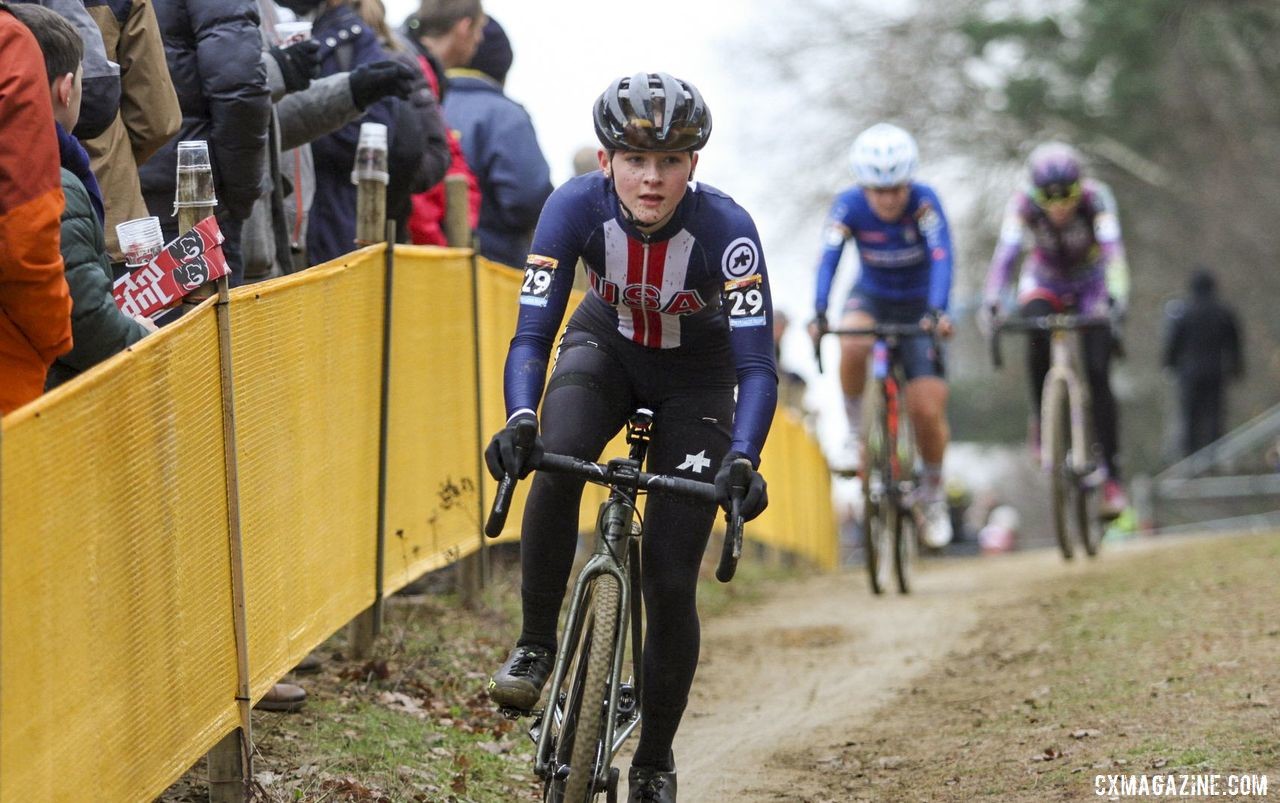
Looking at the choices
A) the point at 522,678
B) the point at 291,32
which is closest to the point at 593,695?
the point at 522,678

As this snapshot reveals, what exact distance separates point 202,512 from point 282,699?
1536mm

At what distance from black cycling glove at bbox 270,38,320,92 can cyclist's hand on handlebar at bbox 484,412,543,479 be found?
257 centimetres

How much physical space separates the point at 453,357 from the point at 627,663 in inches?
66.1

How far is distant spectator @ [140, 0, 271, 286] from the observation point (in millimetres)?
6785

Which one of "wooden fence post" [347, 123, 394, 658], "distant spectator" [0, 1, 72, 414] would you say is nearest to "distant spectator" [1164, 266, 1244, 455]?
"wooden fence post" [347, 123, 394, 658]

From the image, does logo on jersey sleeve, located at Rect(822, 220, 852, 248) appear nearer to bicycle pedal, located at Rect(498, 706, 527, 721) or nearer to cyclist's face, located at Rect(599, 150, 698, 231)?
cyclist's face, located at Rect(599, 150, 698, 231)

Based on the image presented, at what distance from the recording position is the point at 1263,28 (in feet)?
114

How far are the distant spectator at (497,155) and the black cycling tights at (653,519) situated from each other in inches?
157

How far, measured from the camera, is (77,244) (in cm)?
502

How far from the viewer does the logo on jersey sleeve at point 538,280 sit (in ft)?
19.4

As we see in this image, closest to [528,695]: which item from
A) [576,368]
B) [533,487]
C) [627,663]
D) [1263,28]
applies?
[533,487]

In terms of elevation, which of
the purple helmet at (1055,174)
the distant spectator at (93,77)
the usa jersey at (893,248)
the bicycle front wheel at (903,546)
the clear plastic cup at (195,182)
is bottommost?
the bicycle front wheel at (903,546)

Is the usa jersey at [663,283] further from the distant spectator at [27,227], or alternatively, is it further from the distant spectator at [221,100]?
the distant spectator at [27,227]

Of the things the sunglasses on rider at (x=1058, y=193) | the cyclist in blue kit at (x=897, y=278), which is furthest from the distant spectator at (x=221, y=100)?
the sunglasses on rider at (x=1058, y=193)
